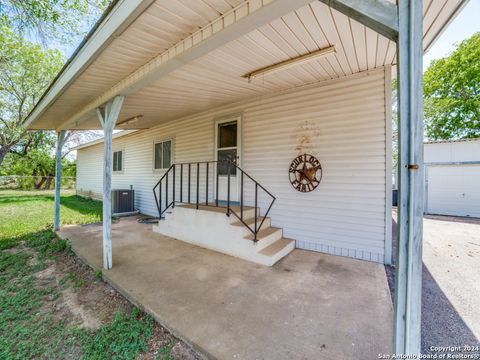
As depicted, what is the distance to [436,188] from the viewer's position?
28.1ft

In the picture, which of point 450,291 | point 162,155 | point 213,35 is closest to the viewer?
point 213,35

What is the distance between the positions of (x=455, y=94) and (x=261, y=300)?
64.6ft

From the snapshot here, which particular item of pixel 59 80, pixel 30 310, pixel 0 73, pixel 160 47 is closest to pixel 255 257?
pixel 30 310

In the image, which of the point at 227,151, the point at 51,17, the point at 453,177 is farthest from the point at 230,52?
the point at 453,177

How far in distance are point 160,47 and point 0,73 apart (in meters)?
13.6

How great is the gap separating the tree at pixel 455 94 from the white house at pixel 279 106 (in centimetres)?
1650

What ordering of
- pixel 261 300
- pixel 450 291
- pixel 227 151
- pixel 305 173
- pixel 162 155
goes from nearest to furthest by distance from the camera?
pixel 261 300, pixel 450 291, pixel 305 173, pixel 227 151, pixel 162 155

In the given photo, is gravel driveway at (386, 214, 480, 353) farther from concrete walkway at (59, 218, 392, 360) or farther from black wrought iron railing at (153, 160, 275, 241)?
black wrought iron railing at (153, 160, 275, 241)

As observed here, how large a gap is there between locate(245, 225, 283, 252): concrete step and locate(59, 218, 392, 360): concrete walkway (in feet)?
1.23

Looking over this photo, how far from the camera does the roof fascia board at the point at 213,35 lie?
170 cm

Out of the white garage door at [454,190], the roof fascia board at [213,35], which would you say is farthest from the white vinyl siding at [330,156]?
the white garage door at [454,190]

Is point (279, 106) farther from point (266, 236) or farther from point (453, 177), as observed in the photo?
point (453, 177)

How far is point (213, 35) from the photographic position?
6.63 ft

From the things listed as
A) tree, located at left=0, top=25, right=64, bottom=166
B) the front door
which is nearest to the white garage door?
the front door
